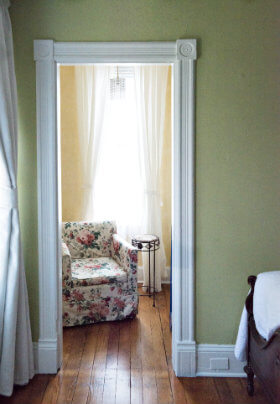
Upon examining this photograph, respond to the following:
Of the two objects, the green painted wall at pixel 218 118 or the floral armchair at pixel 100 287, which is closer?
the green painted wall at pixel 218 118

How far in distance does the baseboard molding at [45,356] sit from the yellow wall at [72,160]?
2058 mm

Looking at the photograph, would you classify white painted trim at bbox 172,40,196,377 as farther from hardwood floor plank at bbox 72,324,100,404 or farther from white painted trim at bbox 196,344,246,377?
hardwood floor plank at bbox 72,324,100,404

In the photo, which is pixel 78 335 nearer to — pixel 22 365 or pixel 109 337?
pixel 109 337

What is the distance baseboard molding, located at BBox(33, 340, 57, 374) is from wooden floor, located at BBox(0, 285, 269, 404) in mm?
51

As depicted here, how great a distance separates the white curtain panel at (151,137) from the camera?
439 centimetres

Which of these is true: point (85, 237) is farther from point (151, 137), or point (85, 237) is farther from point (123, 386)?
point (123, 386)

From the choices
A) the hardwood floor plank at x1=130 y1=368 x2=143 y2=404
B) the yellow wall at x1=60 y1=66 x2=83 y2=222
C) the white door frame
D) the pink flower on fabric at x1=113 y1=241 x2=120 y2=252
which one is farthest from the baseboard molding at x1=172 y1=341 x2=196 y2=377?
the yellow wall at x1=60 y1=66 x2=83 y2=222

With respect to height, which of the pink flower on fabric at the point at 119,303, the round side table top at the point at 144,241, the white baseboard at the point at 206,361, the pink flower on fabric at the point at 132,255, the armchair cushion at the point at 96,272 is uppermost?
the round side table top at the point at 144,241

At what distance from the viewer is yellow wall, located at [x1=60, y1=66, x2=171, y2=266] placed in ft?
14.9

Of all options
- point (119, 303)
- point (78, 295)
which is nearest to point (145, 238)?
point (119, 303)

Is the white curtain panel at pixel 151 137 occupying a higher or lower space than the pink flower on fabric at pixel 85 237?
higher

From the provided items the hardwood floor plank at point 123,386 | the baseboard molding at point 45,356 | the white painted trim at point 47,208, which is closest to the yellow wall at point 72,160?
the white painted trim at point 47,208

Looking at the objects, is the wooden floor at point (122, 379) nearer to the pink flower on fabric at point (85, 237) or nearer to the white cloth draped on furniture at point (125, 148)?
the pink flower on fabric at point (85, 237)

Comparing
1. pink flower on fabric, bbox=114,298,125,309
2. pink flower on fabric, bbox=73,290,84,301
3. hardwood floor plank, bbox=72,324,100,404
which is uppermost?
→ pink flower on fabric, bbox=73,290,84,301
